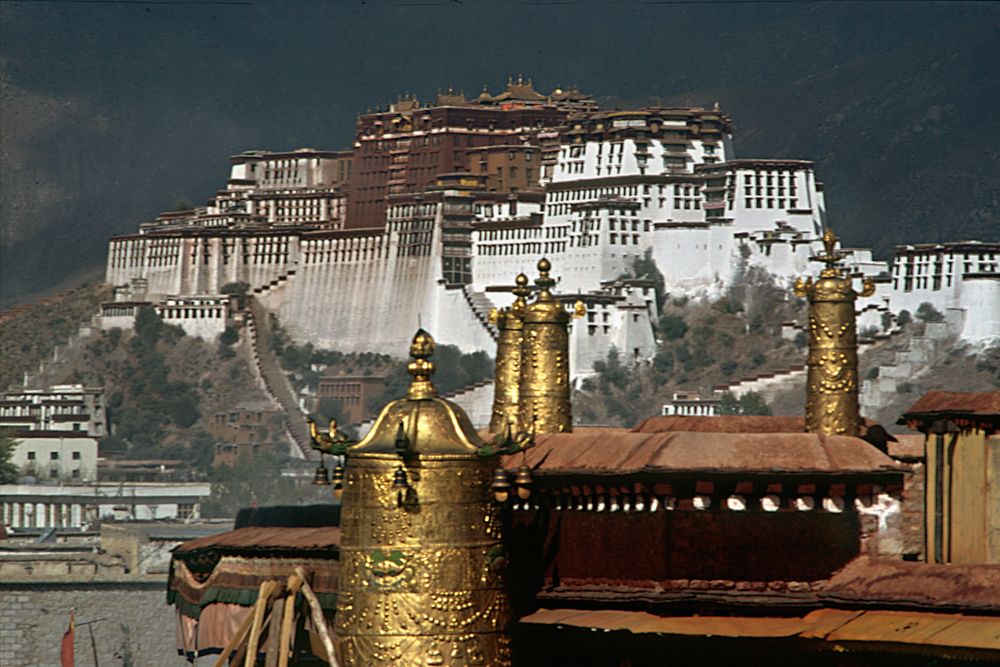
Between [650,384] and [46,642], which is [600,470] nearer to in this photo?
[46,642]

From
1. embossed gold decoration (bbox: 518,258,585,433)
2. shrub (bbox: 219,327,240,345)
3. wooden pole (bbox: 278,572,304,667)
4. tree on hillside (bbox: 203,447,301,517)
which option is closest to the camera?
wooden pole (bbox: 278,572,304,667)

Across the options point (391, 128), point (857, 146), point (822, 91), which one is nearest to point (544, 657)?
point (391, 128)

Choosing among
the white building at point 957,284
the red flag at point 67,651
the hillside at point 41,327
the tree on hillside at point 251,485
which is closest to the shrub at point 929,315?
the white building at point 957,284

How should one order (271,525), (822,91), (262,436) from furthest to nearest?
(822,91), (262,436), (271,525)

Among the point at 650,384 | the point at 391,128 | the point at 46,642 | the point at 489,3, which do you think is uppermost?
the point at 489,3

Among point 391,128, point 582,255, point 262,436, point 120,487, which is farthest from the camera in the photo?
point 391,128

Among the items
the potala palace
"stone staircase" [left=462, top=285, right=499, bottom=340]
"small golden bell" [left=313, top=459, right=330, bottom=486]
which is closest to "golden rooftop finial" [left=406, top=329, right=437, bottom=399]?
"small golden bell" [left=313, top=459, right=330, bottom=486]

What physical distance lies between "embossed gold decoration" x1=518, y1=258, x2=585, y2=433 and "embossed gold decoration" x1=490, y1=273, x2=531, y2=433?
249mm

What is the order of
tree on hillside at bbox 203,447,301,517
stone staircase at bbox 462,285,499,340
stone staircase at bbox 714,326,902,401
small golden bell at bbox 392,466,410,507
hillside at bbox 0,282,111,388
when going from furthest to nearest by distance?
hillside at bbox 0,282,111,388, stone staircase at bbox 462,285,499,340, tree on hillside at bbox 203,447,301,517, stone staircase at bbox 714,326,902,401, small golden bell at bbox 392,466,410,507

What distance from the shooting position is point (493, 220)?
108938mm

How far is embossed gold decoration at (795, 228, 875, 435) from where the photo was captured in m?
14.3

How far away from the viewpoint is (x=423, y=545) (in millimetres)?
11727

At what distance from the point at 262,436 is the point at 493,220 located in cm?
1320

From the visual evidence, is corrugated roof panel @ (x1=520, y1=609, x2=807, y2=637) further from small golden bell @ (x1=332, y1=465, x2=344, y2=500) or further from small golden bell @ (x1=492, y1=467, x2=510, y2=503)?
small golden bell @ (x1=332, y1=465, x2=344, y2=500)
